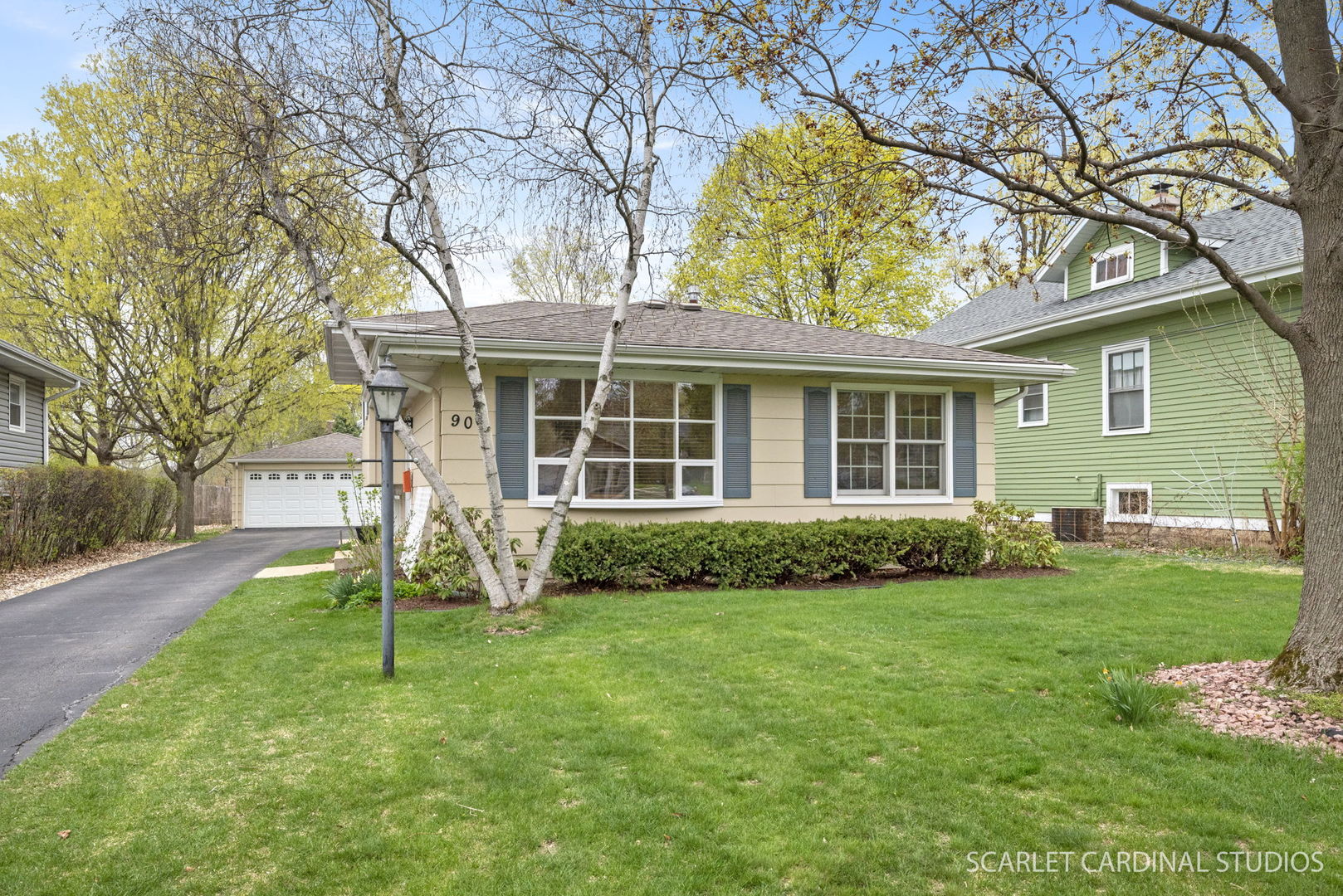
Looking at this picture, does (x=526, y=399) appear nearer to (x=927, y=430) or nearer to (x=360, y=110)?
(x=360, y=110)

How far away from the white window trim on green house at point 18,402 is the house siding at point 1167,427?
827 inches

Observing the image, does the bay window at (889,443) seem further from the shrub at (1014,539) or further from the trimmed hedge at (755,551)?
the trimmed hedge at (755,551)

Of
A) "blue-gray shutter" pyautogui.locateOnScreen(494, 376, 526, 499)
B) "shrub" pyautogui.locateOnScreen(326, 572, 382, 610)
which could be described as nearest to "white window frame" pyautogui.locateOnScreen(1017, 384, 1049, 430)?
"blue-gray shutter" pyautogui.locateOnScreen(494, 376, 526, 499)

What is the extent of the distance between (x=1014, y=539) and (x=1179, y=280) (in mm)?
5851

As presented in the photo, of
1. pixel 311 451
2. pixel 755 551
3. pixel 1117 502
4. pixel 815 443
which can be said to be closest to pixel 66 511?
pixel 755 551

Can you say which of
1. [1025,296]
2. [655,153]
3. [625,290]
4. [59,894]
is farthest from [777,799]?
[1025,296]

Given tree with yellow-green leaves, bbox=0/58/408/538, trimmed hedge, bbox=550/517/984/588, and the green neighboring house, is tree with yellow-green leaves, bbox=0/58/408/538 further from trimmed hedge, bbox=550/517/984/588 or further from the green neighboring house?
the green neighboring house

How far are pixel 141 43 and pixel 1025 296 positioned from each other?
16.7m

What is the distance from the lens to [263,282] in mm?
18359

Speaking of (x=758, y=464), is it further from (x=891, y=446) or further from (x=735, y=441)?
(x=891, y=446)

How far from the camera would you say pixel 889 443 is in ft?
36.9

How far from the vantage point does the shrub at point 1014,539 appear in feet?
35.3

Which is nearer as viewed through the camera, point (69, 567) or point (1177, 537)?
point (69, 567)

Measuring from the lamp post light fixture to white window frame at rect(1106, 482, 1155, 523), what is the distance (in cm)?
1301
